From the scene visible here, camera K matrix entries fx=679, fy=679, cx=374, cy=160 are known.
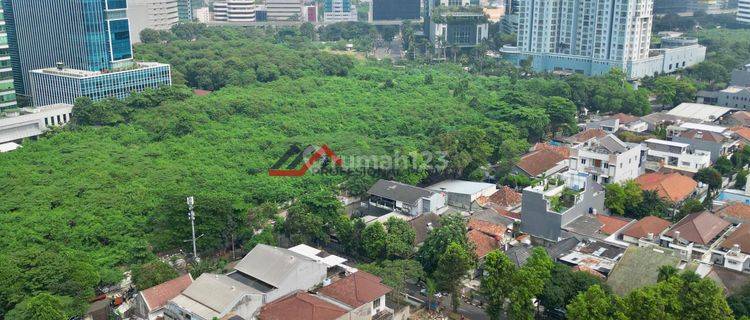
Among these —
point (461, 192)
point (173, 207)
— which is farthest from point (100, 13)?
point (461, 192)

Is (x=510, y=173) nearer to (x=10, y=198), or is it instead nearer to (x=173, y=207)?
(x=173, y=207)

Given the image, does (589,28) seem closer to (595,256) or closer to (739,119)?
(739,119)

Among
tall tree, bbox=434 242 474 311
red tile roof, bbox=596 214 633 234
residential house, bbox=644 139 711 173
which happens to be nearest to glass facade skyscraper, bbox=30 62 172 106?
tall tree, bbox=434 242 474 311

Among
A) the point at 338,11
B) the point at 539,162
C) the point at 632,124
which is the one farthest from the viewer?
the point at 338,11

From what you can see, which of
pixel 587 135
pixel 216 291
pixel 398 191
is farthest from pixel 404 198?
pixel 587 135

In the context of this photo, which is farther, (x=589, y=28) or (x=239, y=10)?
(x=239, y=10)

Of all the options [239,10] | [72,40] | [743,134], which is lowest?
[743,134]

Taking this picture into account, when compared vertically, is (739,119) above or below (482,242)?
above

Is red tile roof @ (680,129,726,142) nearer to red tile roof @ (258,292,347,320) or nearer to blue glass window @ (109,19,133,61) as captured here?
red tile roof @ (258,292,347,320)
